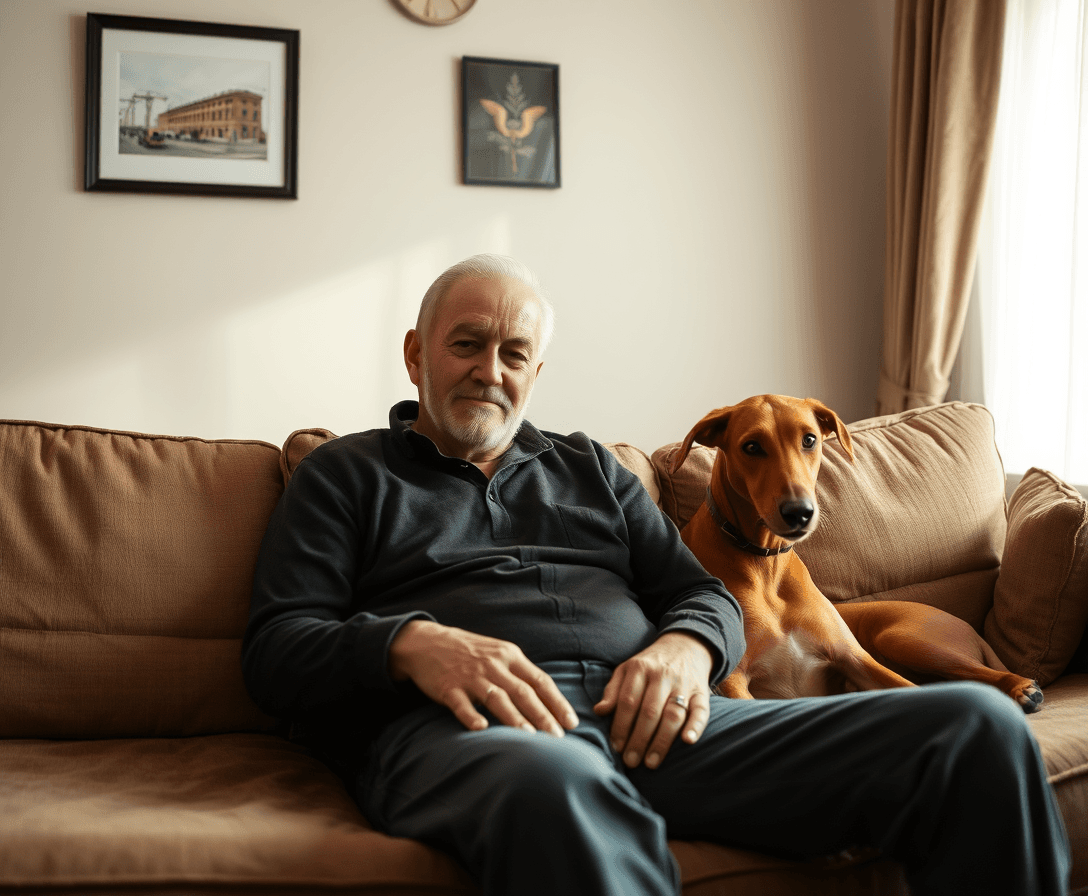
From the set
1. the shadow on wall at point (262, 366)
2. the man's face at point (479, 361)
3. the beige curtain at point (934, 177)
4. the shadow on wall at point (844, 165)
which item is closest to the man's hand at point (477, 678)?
the man's face at point (479, 361)

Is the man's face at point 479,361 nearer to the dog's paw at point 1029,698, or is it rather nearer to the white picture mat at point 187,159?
the dog's paw at point 1029,698

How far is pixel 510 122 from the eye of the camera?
2738 mm

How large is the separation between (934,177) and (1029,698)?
178 centimetres

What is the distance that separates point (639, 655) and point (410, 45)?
2.20 m

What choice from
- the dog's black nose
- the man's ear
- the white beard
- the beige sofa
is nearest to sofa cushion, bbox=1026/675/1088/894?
the beige sofa

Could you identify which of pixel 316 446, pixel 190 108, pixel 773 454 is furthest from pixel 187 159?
pixel 773 454

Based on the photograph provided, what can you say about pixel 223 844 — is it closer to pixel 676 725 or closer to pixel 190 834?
pixel 190 834

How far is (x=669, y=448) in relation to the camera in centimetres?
190

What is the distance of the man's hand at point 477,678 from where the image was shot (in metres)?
1.03

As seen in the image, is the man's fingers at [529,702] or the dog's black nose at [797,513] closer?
the man's fingers at [529,702]

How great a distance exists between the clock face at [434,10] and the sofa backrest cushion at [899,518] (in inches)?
64.9

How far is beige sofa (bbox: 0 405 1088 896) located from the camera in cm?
96

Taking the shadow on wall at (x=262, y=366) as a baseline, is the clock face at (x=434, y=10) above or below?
above

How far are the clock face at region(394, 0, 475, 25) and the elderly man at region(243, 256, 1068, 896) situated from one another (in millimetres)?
1577
